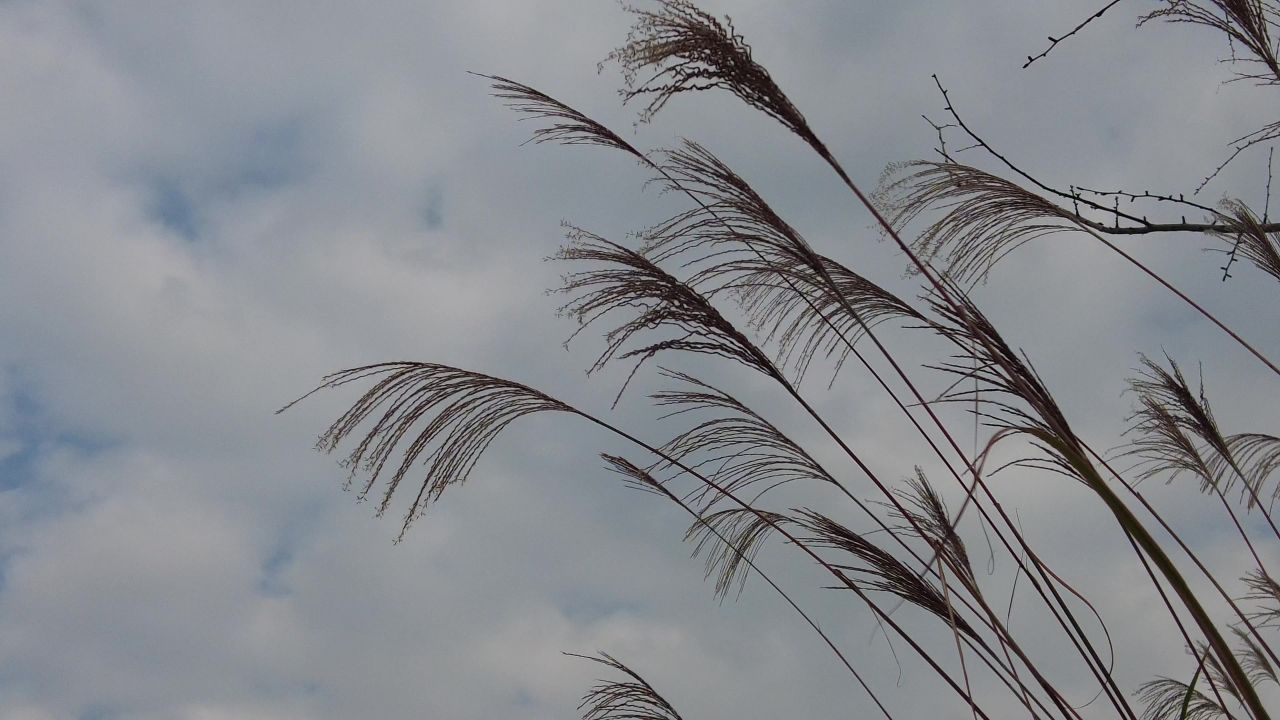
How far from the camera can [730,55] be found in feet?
5.29

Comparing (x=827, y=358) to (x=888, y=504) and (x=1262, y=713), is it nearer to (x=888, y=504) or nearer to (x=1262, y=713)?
(x=888, y=504)

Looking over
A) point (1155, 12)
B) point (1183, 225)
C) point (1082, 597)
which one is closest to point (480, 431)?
point (1082, 597)

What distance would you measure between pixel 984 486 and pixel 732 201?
779mm

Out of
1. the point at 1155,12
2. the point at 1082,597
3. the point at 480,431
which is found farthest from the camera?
the point at 1155,12

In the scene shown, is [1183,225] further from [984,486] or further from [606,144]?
[606,144]

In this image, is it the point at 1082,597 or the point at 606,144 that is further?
the point at 606,144

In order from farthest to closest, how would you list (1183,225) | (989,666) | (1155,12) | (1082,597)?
(1183,225), (1155,12), (989,666), (1082,597)

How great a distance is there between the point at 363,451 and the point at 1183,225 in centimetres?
266

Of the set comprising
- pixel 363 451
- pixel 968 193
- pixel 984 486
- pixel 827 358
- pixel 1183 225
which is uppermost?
pixel 1183 225

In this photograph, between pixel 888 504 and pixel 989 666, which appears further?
pixel 888 504

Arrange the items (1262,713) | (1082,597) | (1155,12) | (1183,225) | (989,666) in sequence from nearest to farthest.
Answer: (1262,713) < (1082,597) < (989,666) < (1155,12) < (1183,225)

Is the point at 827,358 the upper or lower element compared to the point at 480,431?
upper

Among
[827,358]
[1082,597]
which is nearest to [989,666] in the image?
[1082,597]

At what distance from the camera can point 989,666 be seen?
1.73 meters
